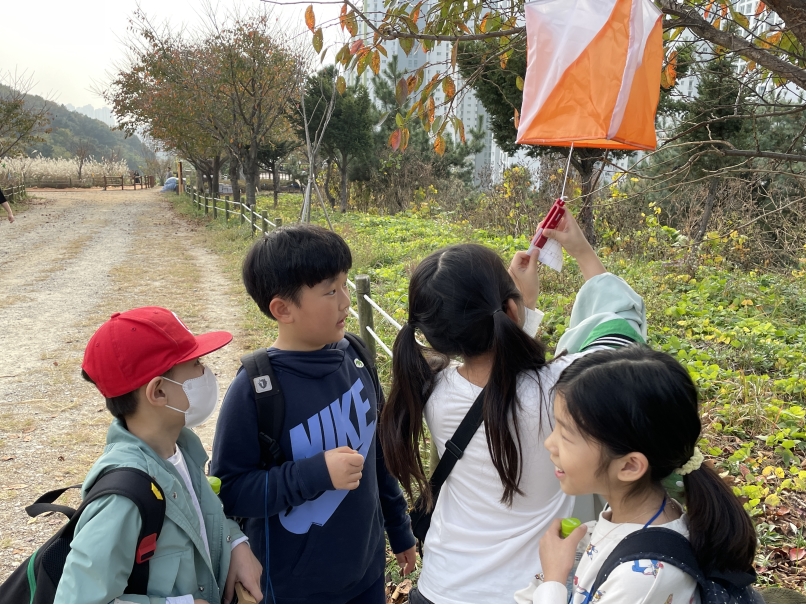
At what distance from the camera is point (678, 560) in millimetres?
1048

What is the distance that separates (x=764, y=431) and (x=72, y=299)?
792cm

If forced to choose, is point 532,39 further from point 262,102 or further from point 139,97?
point 139,97

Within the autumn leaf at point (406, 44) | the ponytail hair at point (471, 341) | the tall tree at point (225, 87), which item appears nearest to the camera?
the ponytail hair at point (471, 341)

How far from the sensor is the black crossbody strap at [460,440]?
142 cm

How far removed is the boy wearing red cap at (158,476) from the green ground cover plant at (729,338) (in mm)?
2188

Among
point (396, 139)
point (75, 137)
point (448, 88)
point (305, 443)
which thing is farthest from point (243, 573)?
point (75, 137)

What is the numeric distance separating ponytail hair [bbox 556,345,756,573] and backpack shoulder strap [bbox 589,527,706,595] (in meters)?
0.03

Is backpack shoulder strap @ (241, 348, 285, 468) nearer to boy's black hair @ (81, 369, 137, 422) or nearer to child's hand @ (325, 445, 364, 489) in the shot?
child's hand @ (325, 445, 364, 489)

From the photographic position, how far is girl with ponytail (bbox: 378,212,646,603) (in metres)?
1.39

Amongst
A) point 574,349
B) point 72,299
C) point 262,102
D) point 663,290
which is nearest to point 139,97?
point 262,102

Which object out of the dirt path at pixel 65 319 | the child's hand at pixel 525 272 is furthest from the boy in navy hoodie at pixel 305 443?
the dirt path at pixel 65 319

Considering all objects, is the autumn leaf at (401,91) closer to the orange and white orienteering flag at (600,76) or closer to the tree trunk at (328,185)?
the orange and white orienteering flag at (600,76)

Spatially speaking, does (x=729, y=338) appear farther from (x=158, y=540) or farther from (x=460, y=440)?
(x=158, y=540)

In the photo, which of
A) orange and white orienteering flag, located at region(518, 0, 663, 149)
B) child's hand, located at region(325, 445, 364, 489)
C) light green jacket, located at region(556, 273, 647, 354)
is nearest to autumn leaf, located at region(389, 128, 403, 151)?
A: orange and white orienteering flag, located at region(518, 0, 663, 149)
